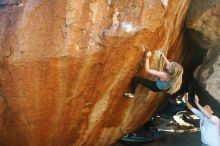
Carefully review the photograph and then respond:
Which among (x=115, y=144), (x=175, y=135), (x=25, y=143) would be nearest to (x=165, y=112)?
(x=175, y=135)

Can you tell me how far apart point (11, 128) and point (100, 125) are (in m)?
1.74

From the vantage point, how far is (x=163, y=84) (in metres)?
6.86

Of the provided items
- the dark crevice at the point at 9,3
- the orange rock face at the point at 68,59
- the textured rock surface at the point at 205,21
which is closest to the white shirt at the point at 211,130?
the orange rock face at the point at 68,59

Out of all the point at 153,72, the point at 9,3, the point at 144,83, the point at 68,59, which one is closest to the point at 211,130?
the point at 153,72

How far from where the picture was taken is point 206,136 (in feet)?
21.5

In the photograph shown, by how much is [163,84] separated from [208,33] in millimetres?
1757

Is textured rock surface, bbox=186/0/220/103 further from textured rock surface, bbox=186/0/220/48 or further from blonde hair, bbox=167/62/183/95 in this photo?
blonde hair, bbox=167/62/183/95

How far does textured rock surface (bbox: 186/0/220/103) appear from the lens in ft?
25.0

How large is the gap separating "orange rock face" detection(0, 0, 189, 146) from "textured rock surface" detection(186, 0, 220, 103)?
0.59 metres

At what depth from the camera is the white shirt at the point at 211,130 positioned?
6.44m

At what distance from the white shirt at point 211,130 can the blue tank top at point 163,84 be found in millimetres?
772

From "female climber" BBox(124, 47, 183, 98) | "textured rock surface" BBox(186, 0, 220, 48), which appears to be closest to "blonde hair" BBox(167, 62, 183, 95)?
"female climber" BBox(124, 47, 183, 98)

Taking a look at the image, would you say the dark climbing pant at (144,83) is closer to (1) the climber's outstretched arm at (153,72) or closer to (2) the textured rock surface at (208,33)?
(1) the climber's outstretched arm at (153,72)

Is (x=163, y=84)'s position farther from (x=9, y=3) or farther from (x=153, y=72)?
(x=9, y=3)
